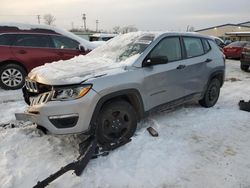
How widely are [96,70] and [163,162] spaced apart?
62.2 inches

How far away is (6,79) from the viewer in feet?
28.3

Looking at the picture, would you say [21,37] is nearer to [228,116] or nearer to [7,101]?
[7,101]

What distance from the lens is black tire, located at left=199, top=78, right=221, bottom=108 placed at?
6.63 meters

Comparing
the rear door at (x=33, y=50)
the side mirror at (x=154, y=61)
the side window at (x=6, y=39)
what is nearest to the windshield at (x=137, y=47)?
the side mirror at (x=154, y=61)

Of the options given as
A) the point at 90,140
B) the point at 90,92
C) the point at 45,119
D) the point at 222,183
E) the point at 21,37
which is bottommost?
the point at 222,183

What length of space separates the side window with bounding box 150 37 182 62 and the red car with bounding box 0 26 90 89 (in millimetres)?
3619

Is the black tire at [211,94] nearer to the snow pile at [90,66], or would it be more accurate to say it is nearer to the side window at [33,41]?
the snow pile at [90,66]

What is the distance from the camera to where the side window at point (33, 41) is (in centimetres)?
901

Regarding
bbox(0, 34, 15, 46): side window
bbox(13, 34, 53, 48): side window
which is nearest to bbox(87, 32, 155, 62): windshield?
bbox(13, 34, 53, 48): side window

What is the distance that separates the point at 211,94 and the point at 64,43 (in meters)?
5.01

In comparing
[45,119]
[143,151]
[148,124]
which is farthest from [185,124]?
[45,119]

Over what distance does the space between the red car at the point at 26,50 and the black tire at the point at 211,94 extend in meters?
3.74

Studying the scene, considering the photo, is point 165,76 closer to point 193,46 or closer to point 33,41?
point 193,46

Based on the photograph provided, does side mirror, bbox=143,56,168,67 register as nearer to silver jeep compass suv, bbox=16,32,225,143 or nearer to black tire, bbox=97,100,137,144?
silver jeep compass suv, bbox=16,32,225,143
